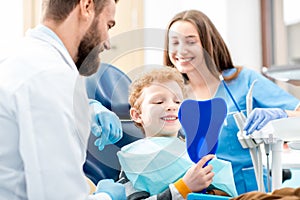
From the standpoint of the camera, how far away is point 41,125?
839mm

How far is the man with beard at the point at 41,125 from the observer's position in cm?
83

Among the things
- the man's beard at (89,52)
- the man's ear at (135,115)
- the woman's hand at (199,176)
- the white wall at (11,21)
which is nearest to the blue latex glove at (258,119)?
the woman's hand at (199,176)

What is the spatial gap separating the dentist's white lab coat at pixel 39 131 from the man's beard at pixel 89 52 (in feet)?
0.60

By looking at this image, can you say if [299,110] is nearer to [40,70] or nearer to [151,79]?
[151,79]

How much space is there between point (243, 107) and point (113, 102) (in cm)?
57

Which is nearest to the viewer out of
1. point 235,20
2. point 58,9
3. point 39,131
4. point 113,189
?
point 39,131

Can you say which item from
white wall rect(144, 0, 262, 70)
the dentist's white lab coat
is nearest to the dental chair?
the dentist's white lab coat

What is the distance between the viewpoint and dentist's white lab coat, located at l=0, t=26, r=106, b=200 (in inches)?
32.9

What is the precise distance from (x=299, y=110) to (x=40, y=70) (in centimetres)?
94

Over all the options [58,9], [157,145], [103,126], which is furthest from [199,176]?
[58,9]

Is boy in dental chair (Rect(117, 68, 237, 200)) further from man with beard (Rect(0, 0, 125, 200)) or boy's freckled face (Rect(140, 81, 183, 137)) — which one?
man with beard (Rect(0, 0, 125, 200))

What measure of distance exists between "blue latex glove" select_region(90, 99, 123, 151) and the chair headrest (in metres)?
0.03

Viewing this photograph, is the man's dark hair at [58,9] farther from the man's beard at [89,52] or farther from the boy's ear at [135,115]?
the boy's ear at [135,115]

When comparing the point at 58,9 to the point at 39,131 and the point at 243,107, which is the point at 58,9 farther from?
the point at 243,107
